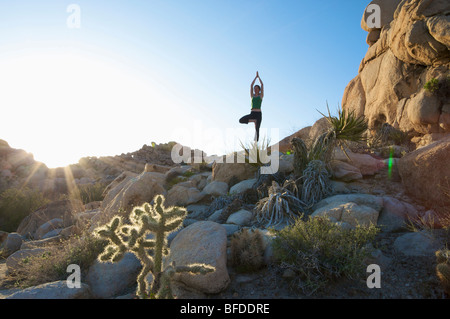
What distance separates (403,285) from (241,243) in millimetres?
2265

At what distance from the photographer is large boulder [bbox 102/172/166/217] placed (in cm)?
777

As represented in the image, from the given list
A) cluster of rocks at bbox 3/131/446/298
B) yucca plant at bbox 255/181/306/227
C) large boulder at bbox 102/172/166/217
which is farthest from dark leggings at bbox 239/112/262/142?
yucca plant at bbox 255/181/306/227

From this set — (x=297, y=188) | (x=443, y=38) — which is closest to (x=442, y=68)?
(x=443, y=38)

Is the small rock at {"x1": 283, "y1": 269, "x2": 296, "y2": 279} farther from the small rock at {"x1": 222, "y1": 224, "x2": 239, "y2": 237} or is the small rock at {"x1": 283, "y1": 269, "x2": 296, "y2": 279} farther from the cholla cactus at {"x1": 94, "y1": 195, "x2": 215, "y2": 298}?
the small rock at {"x1": 222, "y1": 224, "x2": 239, "y2": 237}

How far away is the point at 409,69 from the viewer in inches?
536

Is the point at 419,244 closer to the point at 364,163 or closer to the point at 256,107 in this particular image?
the point at 364,163

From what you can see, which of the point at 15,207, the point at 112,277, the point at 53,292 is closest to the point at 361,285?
the point at 112,277

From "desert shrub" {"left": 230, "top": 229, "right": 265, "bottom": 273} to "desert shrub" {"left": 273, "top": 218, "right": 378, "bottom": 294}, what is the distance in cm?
30

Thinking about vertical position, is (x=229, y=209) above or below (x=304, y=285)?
above

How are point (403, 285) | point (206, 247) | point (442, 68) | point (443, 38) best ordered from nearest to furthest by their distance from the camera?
point (403, 285) < point (206, 247) < point (443, 38) < point (442, 68)

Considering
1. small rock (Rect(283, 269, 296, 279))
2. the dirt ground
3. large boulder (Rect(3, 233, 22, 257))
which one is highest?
small rock (Rect(283, 269, 296, 279))
